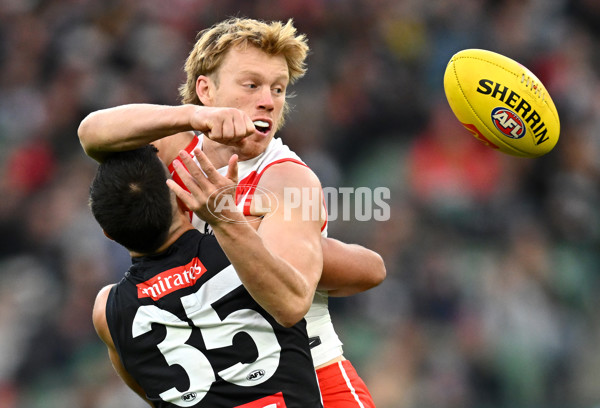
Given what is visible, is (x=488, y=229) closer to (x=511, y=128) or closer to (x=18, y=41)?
(x=511, y=128)

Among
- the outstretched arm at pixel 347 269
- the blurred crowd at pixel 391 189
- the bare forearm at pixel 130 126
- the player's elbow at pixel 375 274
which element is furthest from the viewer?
the blurred crowd at pixel 391 189

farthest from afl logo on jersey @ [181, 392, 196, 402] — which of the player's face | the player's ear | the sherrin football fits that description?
the sherrin football

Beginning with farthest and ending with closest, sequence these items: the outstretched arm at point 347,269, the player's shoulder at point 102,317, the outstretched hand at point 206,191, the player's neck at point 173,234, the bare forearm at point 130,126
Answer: the outstretched arm at point 347,269 → the player's shoulder at point 102,317 → the player's neck at point 173,234 → the bare forearm at point 130,126 → the outstretched hand at point 206,191

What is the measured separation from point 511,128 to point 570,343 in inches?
137

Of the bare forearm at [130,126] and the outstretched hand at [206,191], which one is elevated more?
the bare forearm at [130,126]

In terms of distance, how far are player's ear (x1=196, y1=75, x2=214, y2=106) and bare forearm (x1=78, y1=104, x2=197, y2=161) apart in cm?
68

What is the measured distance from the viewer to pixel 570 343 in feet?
21.1

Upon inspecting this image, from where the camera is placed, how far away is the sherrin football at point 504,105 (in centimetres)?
353

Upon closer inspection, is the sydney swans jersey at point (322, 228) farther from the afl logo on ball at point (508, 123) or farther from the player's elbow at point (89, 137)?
the afl logo on ball at point (508, 123)

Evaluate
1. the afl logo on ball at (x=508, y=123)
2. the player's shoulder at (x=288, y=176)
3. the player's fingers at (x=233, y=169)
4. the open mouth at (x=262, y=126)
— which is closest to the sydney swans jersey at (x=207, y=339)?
the player's shoulder at (x=288, y=176)

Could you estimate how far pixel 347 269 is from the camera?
3.21 meters

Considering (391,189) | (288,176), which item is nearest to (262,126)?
(288,176)

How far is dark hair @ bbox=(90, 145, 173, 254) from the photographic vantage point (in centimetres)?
262

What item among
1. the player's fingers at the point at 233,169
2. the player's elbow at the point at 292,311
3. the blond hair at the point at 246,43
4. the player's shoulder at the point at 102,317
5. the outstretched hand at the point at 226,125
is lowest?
the player's elbow at the point at 292,311
